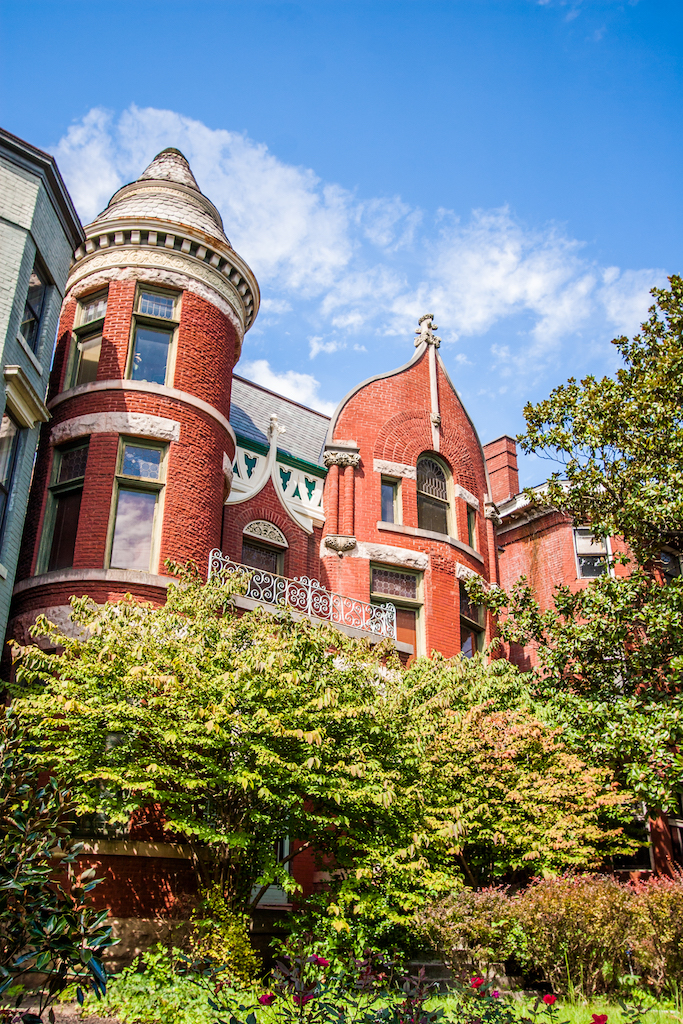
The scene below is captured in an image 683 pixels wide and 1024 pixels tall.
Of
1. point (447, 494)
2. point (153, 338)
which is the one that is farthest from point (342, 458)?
point (153, 338)

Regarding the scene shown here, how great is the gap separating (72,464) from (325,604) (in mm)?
6305

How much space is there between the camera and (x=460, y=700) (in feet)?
52.5

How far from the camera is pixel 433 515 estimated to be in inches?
874

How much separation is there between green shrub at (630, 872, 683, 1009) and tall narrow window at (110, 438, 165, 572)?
31.4 feet

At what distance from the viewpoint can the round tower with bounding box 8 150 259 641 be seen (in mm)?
14930

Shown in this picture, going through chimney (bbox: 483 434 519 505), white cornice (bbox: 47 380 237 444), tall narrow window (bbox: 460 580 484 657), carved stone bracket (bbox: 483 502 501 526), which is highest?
chimney (bbox: 483 434 519 505)

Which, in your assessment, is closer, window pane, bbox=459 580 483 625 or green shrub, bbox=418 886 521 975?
green shrub, bbox=418 886 521 975

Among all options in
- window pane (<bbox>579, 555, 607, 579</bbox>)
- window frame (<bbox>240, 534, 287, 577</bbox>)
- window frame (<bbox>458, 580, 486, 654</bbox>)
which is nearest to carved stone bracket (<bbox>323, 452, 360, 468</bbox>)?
window frame (<bbox>240, 534, 287, 577</bbox>)

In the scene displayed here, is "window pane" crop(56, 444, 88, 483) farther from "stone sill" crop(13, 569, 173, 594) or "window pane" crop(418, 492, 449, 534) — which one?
"window pane" crop(418, 492, 449, 534)

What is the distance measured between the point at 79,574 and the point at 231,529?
468cm

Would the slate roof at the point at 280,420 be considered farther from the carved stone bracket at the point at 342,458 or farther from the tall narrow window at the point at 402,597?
the tall narrow window at the point at 402,597

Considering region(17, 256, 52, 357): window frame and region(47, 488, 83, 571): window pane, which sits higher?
region(17, 256, 52, 357): window frame

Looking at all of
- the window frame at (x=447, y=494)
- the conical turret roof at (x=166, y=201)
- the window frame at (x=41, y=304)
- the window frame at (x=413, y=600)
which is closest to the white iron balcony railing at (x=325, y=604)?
the window frame at (x=413, y=600)

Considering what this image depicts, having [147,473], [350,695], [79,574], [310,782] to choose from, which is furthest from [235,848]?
[147,473]
